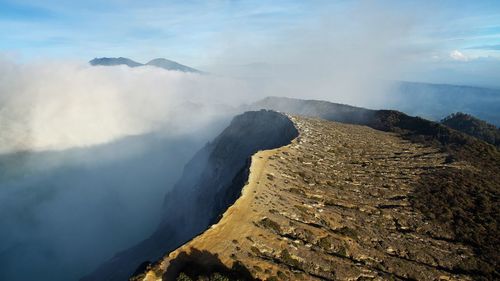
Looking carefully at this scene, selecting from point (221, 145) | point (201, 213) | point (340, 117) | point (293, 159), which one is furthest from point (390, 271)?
point (340, 117)

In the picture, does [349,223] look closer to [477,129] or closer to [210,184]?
[210,184]

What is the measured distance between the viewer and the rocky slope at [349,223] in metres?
28.8

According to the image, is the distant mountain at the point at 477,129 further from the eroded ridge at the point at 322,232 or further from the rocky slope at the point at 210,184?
the eroded ridge at the point at 322,232

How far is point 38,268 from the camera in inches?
7530

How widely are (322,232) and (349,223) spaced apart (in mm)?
4587

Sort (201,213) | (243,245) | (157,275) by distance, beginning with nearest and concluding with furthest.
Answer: (157,275) < (243,245) < (201,213)

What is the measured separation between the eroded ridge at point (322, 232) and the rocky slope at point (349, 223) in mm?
100

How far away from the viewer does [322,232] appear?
3491cm

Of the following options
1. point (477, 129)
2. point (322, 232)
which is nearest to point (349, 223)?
point (322, 232)

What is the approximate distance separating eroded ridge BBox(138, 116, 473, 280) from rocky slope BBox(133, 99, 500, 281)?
0.10m

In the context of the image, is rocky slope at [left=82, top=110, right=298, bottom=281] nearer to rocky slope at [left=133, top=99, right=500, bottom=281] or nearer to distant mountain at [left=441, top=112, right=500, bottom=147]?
rocky slope at [left=133, top=99, right=500, bottom=281]

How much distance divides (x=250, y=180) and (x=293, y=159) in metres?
14.4

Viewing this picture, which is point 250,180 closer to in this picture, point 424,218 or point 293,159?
point 293,159

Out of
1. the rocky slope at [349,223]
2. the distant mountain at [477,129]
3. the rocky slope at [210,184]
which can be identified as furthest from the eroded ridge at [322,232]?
the distant mountain at [477,129]
